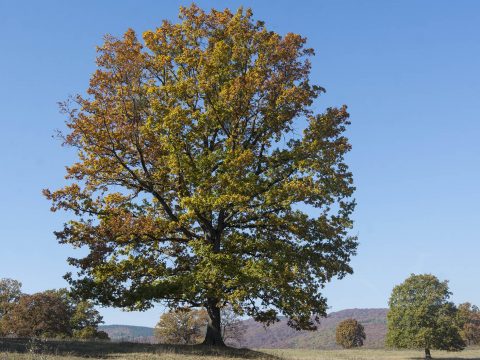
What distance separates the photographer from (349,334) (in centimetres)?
12069

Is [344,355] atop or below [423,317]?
below

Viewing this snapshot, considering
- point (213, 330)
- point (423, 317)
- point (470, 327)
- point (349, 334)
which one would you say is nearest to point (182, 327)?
point (423, 317)

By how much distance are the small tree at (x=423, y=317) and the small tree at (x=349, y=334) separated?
56.1 metres

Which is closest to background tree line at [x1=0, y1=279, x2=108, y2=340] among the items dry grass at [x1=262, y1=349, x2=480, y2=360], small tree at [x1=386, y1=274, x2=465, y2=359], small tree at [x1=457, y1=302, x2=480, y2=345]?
dry grass at [x1=262, y1=349, x2=480, y2=360]

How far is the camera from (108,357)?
62.3ft

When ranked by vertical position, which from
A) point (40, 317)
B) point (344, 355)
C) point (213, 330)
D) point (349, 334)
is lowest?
point (349, 334)

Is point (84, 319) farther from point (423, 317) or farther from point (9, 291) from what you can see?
point (423, 317)

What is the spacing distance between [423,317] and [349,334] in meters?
60.9

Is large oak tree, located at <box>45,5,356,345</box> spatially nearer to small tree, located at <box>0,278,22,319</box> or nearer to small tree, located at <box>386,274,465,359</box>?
small tree, located at <box>386,274,465,359</box>

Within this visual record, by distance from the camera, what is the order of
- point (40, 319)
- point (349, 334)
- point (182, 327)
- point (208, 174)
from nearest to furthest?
point (208, 174) → point (40, 319) → point (182, 327) → point (349, 334)

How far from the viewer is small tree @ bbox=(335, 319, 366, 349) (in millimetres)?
120500

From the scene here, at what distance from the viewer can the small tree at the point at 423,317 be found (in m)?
62.5

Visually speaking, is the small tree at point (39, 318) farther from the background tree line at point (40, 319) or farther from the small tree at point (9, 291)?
the small tree at point (9, 291)

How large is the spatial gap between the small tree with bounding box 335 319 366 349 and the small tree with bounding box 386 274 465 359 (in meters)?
56.1
